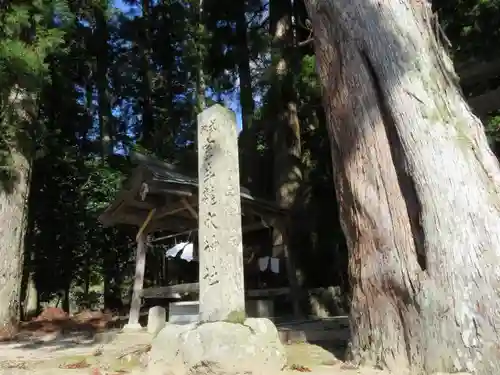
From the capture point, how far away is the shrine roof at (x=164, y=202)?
878cm

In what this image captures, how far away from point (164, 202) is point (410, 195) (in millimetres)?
5561

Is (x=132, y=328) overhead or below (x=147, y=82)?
below

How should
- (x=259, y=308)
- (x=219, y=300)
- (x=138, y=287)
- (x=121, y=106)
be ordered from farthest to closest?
(x=121, y=106)
(x=259, y=308)
(x=138, y=287)
(x=219, y=300)

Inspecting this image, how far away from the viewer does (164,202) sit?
9.72 m

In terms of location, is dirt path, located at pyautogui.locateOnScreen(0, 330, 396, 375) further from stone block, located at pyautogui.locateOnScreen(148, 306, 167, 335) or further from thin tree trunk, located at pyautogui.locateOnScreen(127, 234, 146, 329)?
thin tree trunk, located at pyautogui.locateOnScreen(127, 234, 146, 329)

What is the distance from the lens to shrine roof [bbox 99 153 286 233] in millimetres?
8781

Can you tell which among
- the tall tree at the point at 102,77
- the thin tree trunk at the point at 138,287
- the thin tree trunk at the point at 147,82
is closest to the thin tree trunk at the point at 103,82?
the tall tree at the point at 102,77

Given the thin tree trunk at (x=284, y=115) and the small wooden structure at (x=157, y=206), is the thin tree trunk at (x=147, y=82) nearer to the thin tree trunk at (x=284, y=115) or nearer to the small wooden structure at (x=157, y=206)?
the thin tree trunk at (x=284, y=115)

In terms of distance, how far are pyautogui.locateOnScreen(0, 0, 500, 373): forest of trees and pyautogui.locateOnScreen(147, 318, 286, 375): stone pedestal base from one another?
92 cm

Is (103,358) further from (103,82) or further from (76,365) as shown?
(103,82)

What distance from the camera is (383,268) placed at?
199 inches

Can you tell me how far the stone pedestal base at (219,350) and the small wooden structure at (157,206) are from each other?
3.82 meters

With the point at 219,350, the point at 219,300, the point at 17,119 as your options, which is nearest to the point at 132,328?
the point at 219,300

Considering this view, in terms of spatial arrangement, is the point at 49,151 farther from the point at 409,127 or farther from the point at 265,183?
the point at 409,127
